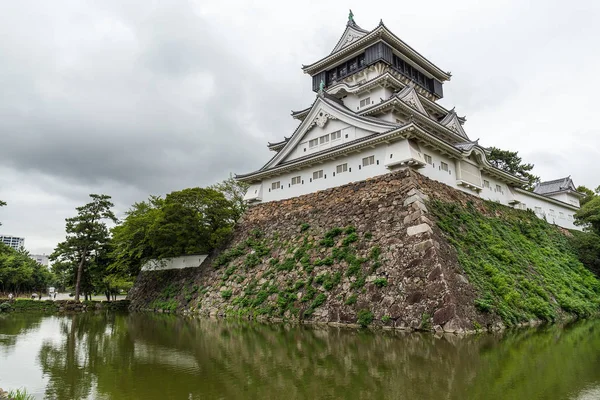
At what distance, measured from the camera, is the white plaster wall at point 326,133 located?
1978 cm

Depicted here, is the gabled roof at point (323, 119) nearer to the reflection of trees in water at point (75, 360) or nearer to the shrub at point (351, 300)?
the shrub at point (351, 300)

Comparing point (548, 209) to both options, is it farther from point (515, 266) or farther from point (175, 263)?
point (175, 263)

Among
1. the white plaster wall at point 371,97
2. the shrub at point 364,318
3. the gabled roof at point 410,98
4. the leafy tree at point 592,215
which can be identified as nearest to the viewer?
the shrub at point 364,318

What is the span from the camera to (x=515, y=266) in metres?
16.0

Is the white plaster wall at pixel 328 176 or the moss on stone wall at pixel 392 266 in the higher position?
the white plaster wall at pixel 328 176

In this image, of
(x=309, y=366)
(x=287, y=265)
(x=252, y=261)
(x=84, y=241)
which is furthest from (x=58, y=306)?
(x=309, y=366)

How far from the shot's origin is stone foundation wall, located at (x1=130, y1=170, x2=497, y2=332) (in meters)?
12.2

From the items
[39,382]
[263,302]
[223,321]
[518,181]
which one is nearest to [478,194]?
[518,181]

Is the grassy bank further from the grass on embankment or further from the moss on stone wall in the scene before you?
the grass on embankment

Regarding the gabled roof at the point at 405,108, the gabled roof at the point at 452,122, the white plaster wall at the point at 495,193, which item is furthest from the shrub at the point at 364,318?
the gabled roof at the point at 452,122

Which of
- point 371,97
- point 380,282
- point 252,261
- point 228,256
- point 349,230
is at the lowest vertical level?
point 380,282

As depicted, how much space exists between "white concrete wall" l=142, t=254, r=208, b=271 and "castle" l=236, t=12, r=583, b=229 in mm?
4914

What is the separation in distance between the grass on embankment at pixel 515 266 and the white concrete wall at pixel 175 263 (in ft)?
47.1

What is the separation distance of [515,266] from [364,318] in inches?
304
